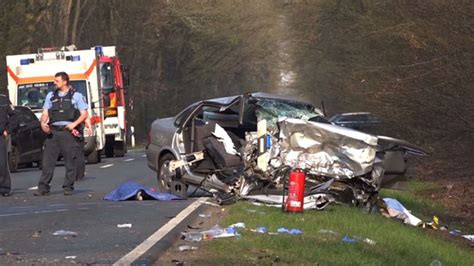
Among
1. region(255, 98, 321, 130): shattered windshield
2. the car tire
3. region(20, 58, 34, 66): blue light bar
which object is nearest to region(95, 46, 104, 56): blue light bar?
region(20, 58, 34, 66): blue light bar

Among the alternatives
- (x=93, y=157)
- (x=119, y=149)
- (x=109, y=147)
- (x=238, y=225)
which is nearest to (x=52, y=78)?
(x=93, y=157)

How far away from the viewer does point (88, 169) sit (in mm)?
23141

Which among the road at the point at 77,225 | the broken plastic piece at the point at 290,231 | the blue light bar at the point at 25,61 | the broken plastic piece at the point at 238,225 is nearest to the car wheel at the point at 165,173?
the road at the point at 77,225

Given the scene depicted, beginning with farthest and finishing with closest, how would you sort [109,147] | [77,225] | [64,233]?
[109,147], [77,225], [64,233]

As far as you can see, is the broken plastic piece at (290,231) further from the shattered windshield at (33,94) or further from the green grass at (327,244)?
the shattered windshield at (33,94)

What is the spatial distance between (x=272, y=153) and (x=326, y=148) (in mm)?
759

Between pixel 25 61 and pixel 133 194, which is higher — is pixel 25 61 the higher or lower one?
the higher one

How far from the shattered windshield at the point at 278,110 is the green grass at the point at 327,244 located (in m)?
1.56

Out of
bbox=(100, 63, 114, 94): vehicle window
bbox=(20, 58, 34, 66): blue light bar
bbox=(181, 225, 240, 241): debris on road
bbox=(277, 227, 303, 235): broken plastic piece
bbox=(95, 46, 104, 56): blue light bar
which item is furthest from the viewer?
bbox=(100, 63, 114, 94): vehicle window

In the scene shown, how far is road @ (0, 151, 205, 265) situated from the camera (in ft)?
28.0

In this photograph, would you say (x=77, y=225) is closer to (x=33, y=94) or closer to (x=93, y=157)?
(x=93, y=157)

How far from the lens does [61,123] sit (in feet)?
46.9

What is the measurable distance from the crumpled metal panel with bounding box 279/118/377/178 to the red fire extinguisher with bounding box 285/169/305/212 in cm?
125

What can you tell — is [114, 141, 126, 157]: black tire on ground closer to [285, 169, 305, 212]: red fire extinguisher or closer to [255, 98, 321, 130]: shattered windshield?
[255, 98, 321, 130]: shattered windshield
